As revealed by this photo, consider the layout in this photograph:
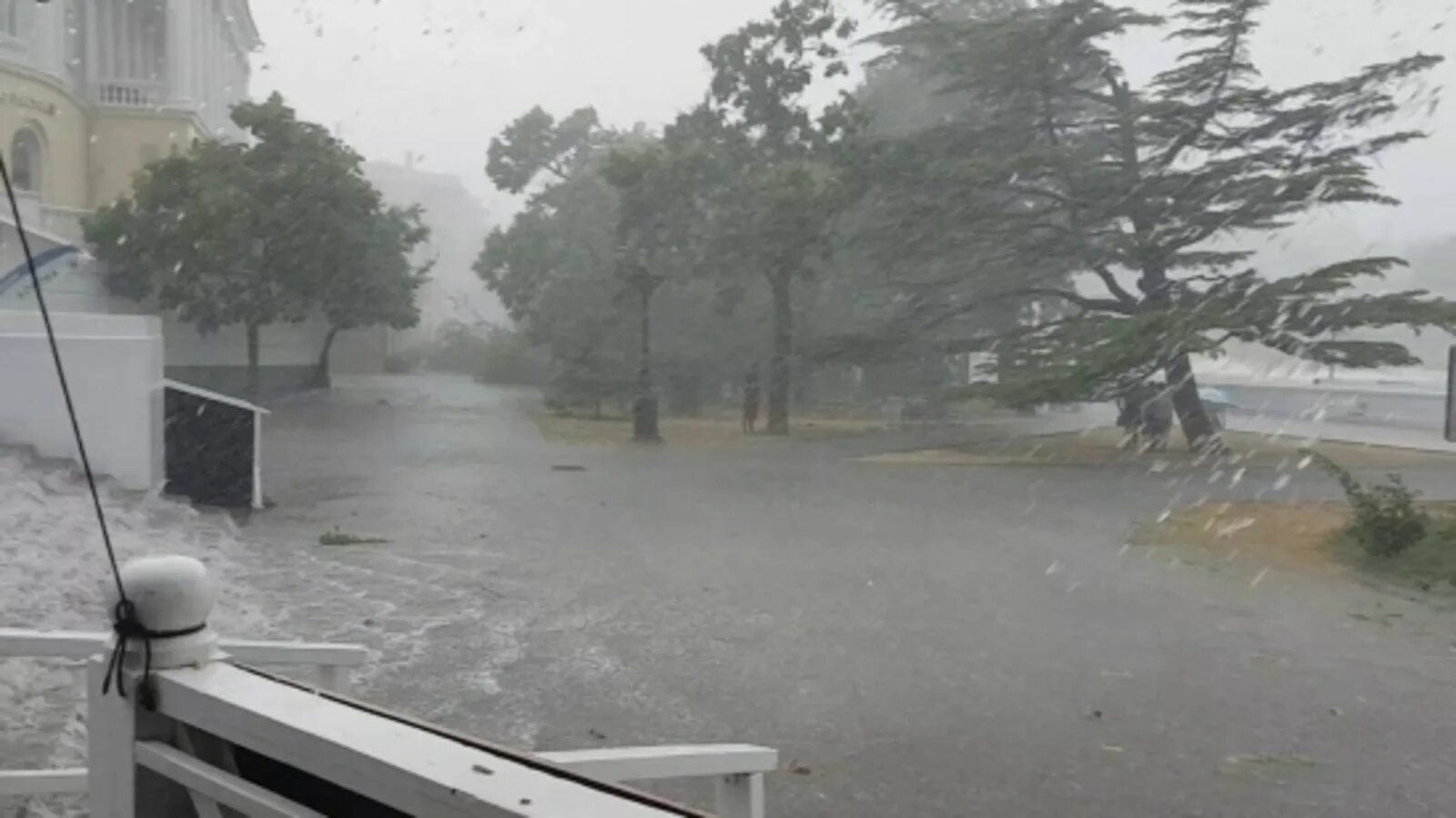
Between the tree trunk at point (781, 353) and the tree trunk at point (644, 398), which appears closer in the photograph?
the tree trunk at point (644, 398)

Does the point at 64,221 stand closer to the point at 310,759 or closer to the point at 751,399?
the point at 751,399

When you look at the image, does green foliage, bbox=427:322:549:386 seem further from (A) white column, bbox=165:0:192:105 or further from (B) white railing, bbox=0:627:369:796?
(B) white railing, bbox=0:627:369:796

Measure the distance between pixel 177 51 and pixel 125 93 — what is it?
17.7 inches

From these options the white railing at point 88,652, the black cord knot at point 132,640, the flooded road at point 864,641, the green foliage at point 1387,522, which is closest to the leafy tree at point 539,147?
the flooded road at point 864,641

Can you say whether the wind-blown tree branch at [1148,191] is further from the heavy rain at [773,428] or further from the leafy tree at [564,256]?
the leafy tree at [564,256]

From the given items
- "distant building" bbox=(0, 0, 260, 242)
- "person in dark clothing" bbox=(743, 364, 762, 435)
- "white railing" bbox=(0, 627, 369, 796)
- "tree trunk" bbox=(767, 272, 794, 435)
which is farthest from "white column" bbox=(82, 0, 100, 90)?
"white railing" bbox=(0, 627, 369, 796)

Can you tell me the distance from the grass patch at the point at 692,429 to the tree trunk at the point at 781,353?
12cm

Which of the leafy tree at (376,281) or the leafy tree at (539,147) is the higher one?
the leafy tree at (539,147)

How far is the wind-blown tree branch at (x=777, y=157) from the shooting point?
1123 centimetres

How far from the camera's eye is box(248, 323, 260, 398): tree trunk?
7.25 meters

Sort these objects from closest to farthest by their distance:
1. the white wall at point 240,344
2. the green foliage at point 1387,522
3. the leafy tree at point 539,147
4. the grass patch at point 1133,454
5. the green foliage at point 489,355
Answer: the green foliage at point 1387,522 → the white wall at point 240,344 → the green foliage at point 489,355 → the leafy tree at point 539,147 → the grass patch at point 1133,454

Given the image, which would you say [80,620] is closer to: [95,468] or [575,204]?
[95,468]

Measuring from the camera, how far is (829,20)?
1147 cm

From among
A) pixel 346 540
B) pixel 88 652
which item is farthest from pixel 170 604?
pixel 346 540
